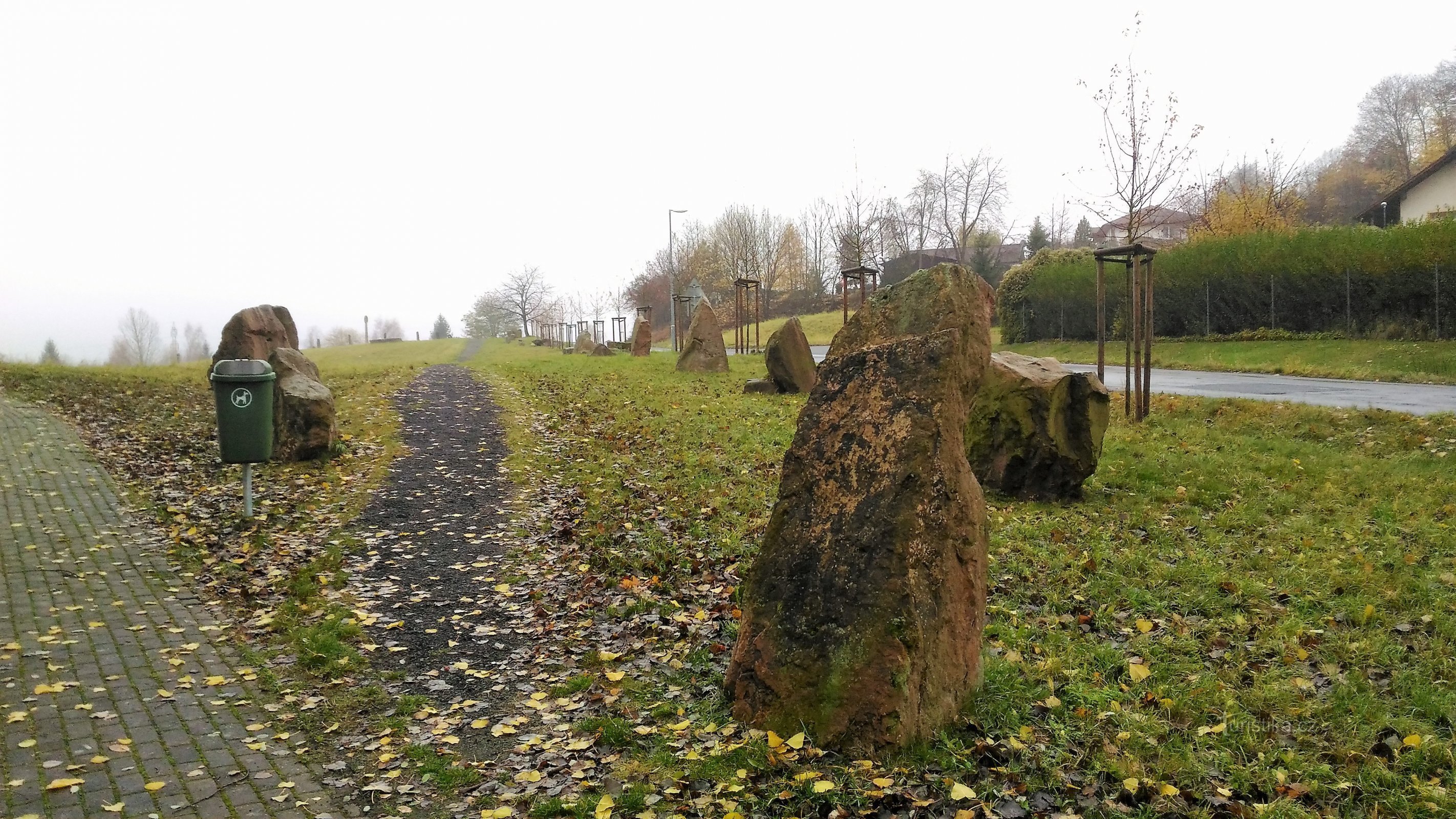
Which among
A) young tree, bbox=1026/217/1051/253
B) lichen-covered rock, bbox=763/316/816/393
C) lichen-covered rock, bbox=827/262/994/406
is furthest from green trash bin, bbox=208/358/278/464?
young tree, bbox=1026/217/1051/253

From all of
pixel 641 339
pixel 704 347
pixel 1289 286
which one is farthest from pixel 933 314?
pixel 641 339

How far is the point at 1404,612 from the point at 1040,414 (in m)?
3.61

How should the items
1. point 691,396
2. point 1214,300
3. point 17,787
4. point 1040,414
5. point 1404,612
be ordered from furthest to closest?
point 1214,300
point 691,396
point 1040,414
point 1404,612
point 17,787

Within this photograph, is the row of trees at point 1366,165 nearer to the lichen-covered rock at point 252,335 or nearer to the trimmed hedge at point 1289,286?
the trimmed hedge at point 1289,286

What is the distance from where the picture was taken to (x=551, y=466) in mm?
10984

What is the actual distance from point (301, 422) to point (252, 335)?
443 centimetres

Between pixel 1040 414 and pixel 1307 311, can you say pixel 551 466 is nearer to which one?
pixel 1040 414

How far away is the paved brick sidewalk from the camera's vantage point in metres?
3.93

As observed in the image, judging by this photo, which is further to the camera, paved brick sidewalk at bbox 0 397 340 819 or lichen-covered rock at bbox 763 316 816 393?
lichen-covered rock at bbox 763 316 816 393

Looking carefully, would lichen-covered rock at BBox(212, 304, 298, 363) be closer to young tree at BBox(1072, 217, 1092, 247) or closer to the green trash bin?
the green trash bin

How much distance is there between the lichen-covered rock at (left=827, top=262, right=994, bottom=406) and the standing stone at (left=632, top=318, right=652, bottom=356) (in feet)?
84.5

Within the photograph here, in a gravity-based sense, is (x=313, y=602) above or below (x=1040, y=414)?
below

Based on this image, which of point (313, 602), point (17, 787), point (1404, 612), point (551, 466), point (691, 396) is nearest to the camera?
point (17, 787)

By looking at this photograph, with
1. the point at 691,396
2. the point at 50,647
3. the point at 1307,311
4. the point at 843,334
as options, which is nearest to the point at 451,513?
the point at 50,647
